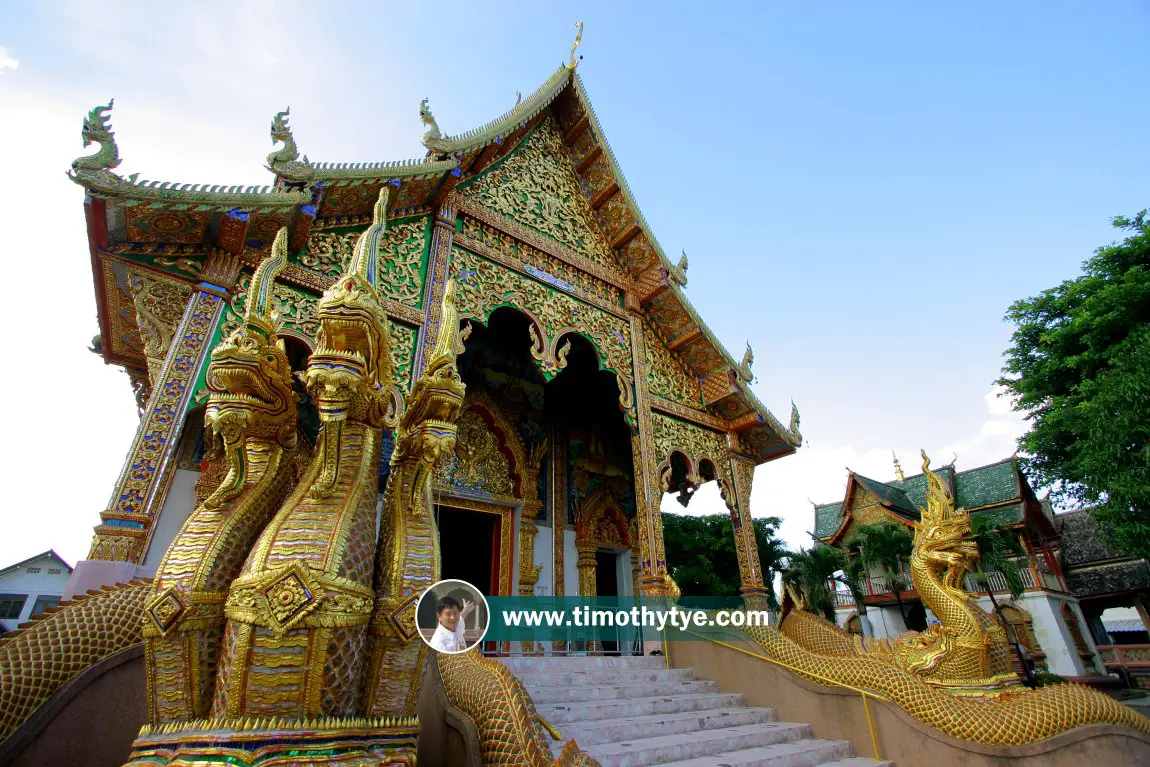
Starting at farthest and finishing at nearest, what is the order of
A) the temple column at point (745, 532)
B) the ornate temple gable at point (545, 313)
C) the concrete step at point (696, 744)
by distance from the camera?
the temple column at point (745, 532) → the ornate temple gable at point (545, 313) → the concrete step at point (696, 744)

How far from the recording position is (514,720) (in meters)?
2.24

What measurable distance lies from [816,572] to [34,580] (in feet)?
71.5

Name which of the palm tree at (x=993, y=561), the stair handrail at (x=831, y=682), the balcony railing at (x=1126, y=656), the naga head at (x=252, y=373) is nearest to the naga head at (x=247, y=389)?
the naga head at (x=252, y=373)

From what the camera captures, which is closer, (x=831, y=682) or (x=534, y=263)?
(x=831, y=682)

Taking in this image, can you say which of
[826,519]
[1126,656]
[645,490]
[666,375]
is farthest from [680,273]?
[1126,656]

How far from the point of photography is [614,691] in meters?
4.19

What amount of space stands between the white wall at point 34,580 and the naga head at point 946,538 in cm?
2056

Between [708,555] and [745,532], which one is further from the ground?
[708,555]

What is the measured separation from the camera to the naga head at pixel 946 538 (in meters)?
5.81

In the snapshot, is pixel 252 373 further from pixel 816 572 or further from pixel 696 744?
pixel 816 572

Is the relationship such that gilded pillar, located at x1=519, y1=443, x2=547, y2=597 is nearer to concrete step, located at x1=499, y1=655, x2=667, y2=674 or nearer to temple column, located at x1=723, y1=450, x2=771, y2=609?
concrete step, located at x1=499, y1=655, x2=667, y2=674

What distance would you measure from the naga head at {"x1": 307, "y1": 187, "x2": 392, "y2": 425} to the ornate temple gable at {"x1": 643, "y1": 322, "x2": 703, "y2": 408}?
523 centimetres

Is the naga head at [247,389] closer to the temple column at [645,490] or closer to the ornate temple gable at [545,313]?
the ornate temple gable at [545,313]

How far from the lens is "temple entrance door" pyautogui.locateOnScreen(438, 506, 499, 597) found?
7.86 metres
